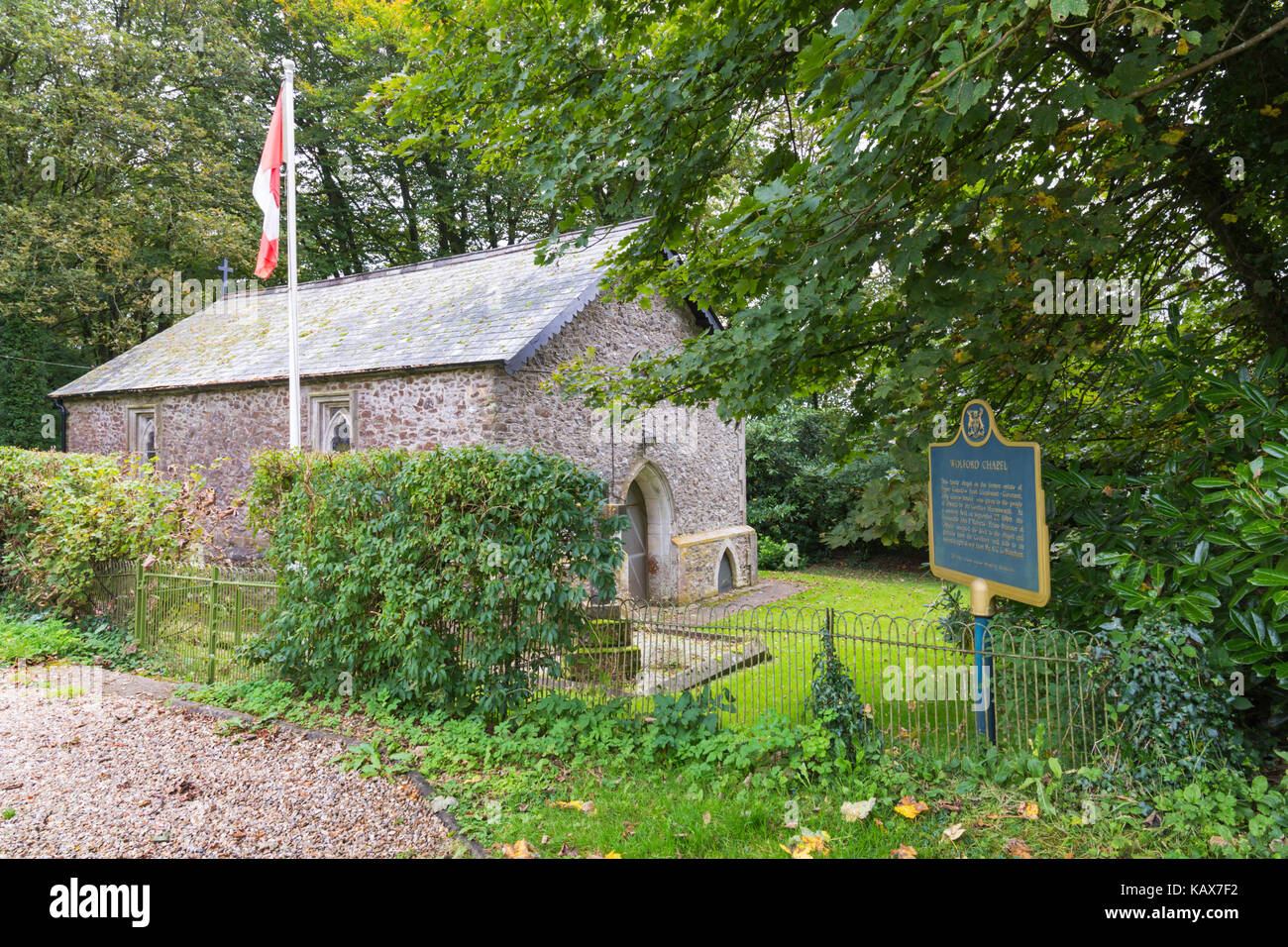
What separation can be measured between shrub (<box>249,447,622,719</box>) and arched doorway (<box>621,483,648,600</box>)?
295 inches

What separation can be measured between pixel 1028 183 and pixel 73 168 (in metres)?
24.5

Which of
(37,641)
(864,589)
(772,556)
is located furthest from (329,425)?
(772,556)

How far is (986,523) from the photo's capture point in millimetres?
4746

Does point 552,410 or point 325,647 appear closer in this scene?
point 325,647

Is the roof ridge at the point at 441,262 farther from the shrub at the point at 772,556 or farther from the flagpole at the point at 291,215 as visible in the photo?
the shrub at the point at 772,556

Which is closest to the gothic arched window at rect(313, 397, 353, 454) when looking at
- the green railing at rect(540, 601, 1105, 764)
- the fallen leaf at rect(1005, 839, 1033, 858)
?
the green railing at rect(540, 601, 1105, 764)

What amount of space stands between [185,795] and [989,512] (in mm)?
5842

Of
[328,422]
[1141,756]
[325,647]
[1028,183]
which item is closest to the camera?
[1141,756]

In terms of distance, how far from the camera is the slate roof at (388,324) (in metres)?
10.9

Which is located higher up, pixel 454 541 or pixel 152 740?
pixel 454 541

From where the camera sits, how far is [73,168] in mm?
19766

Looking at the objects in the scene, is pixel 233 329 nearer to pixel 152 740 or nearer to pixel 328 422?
pixel 328 422

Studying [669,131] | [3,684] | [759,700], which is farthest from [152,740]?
[669,131]

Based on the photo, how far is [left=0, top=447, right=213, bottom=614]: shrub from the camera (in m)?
8.87
